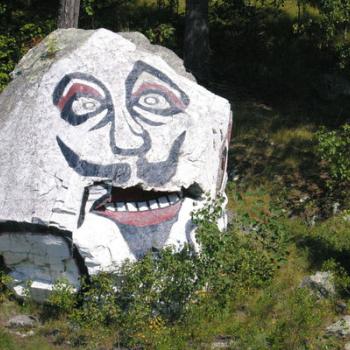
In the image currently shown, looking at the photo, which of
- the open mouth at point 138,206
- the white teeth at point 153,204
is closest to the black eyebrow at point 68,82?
the open mouth at point 138,206

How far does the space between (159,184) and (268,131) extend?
450 cm

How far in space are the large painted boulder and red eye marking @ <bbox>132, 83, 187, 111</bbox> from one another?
13 mm

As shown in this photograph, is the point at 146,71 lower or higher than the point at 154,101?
higher

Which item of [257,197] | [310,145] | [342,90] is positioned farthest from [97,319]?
[342,90]

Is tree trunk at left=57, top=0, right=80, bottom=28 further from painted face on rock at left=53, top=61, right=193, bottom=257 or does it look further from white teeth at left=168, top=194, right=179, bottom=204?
white teeth at left=168, top=194, right=179, bottom=204

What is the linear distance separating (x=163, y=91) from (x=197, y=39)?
4.25 metres

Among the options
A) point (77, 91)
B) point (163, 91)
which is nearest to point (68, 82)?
point (77, 91)

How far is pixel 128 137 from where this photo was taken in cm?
932

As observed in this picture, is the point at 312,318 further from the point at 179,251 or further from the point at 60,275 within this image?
the point at 60,275

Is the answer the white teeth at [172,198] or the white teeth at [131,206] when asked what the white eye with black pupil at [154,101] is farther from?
the white teeth at [131,206]

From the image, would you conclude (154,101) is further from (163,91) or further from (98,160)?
(98,160)

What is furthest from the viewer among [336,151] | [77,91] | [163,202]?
[336,151]

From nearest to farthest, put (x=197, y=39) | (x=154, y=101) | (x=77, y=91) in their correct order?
(x=77, y=91)
(x=154, y=101)
(x=197, y=39)

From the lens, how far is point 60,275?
9062mm
